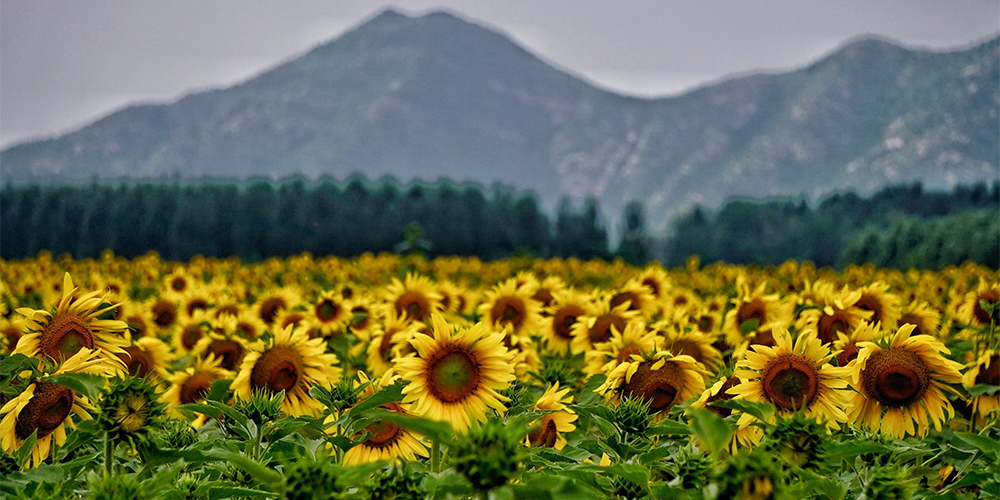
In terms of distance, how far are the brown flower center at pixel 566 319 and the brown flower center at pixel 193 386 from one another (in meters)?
2.08

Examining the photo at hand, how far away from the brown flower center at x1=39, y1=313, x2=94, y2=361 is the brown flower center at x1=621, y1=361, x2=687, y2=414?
74.5 inches

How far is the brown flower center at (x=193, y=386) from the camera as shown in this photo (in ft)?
11.7

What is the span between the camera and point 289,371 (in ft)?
10.1

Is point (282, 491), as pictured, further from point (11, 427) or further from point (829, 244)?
point (829, 244)

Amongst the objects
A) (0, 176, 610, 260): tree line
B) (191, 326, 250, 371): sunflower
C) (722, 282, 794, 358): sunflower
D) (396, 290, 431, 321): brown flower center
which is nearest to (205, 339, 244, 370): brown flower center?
(191, 326, 250, 371): sunflower

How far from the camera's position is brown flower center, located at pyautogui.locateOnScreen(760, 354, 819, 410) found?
233cm

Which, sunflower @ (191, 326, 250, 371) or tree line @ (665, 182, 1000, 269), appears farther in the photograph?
tree line @ (665, 182, 1000, 269)

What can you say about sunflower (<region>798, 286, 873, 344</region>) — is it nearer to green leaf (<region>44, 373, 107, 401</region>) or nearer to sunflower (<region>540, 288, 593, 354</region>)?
sunflower (<region>540, 288, 593, 354</region>)

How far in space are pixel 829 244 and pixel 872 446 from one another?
95.8ft

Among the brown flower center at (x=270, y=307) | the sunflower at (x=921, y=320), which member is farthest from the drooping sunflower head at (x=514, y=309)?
the sunflower at (x=921, y=320)

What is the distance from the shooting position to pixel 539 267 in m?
12.9

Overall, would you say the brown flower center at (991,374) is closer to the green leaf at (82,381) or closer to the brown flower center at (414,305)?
the brown flower center at (414,305)

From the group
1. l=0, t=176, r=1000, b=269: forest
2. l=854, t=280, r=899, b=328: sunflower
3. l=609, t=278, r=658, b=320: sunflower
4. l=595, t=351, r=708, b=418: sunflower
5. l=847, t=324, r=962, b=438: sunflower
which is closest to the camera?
l=847, t=324, r=962, b=438: sunflower

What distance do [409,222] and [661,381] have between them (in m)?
32.1
